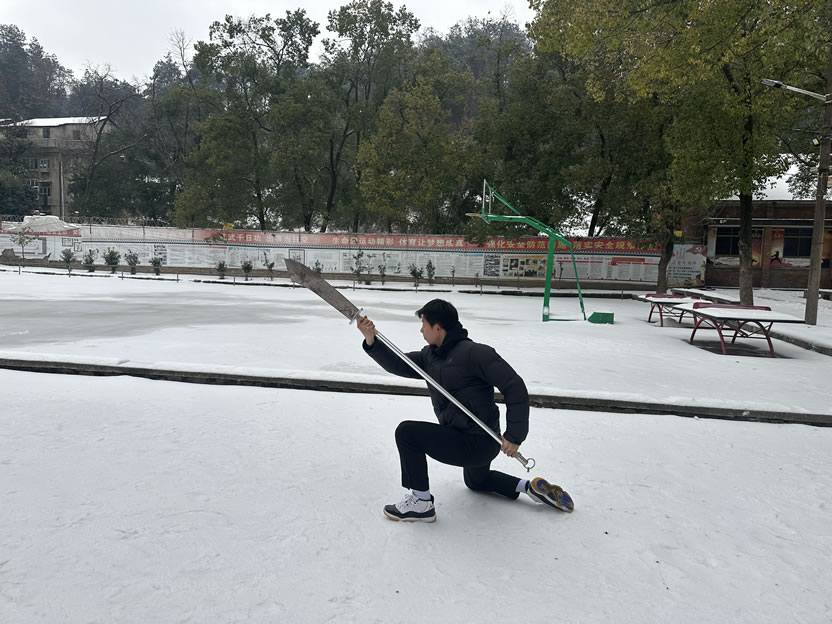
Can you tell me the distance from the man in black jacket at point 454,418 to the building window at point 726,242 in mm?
25645

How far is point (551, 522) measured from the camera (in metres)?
3.29

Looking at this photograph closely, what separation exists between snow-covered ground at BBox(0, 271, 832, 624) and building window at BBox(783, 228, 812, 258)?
21.5m

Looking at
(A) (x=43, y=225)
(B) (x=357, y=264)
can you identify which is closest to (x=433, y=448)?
(B) (x=357, y=264)

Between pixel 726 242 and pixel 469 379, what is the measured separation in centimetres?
2611

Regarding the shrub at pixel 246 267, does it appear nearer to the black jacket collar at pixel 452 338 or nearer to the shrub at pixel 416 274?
the shrub at pixel 416 274

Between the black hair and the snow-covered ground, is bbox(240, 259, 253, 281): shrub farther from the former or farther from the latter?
the black hair

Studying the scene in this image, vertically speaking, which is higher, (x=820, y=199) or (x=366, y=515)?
(x=820, y=199)

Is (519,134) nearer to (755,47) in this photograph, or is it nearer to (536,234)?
(536,234)

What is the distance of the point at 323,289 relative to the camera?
11.1 feet

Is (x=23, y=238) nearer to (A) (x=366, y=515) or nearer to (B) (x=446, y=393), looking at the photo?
(A) (x=366, y=515)

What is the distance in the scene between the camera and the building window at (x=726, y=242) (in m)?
25.2

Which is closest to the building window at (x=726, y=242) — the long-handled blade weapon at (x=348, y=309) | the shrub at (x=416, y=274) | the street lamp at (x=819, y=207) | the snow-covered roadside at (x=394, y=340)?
the snow-covered roadside at (x=394, y=340)

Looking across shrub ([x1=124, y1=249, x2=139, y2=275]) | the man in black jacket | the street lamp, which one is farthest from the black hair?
shrub ([x1=124, y1=249, x2=139, y2=275])

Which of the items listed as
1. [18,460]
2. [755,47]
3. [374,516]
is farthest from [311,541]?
[755,47]
